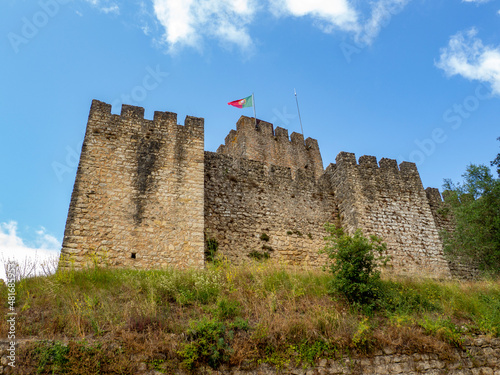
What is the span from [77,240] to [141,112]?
17.1ft

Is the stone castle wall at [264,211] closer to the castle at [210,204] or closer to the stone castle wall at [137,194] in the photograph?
the castle at [210,204]

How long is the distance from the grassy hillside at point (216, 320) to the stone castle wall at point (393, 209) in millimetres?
4575

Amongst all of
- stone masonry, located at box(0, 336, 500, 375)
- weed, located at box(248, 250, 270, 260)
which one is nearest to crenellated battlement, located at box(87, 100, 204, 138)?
weed, located at box(248, 250, 270, 260)

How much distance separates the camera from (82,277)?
8.57m

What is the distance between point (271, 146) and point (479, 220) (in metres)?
11.7

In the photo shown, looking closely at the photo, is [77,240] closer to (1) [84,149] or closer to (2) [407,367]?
(1) [84,149]

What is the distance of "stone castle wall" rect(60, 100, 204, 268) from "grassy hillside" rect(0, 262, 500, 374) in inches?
49.2

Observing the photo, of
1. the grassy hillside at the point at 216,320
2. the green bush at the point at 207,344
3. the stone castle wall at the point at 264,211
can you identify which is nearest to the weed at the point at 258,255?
the stone castle wall at the point at 264,211

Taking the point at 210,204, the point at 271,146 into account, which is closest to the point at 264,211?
→ the point at 210,204

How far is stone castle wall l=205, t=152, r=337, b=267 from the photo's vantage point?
1293cm

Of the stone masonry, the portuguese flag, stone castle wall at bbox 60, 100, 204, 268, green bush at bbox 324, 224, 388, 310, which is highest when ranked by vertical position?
the portuguese flag

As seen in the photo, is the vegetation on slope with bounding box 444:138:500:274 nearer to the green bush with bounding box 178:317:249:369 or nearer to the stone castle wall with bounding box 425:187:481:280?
the stone castle wall with bounding box 425:187:481:280

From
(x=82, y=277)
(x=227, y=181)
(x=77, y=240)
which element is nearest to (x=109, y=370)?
(x=82, y=277)

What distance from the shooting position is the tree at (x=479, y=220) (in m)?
13.0
